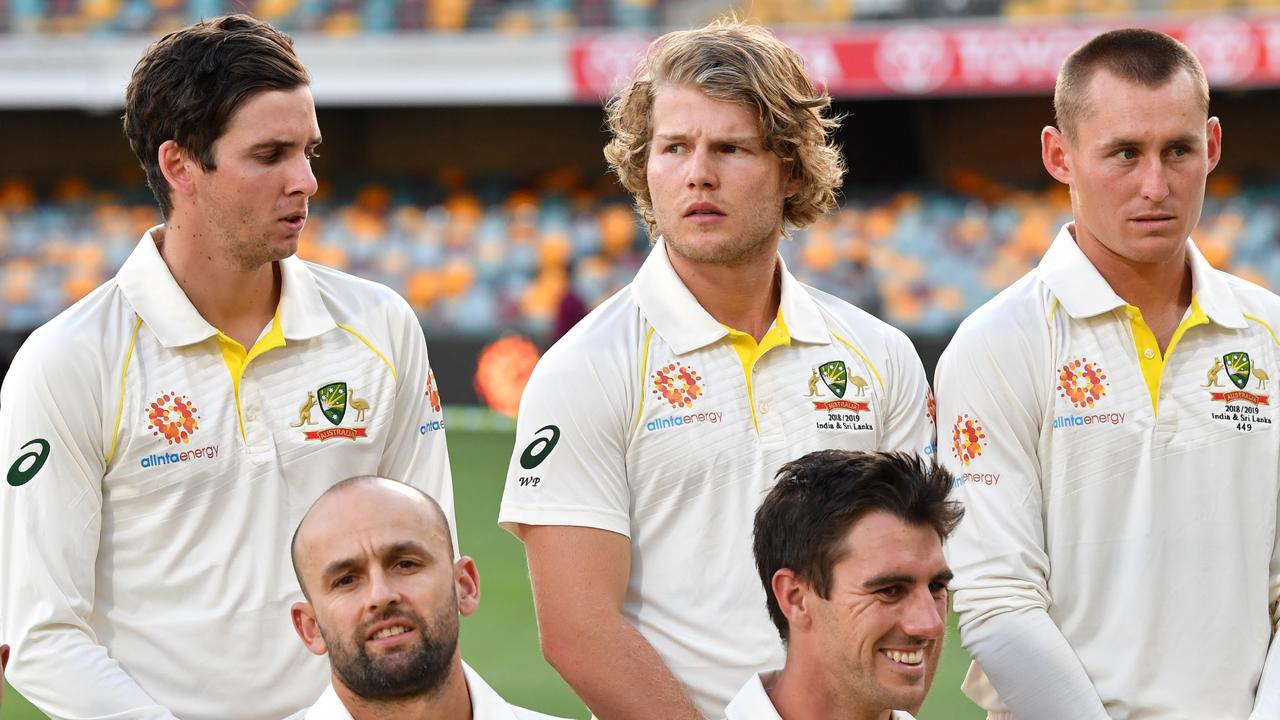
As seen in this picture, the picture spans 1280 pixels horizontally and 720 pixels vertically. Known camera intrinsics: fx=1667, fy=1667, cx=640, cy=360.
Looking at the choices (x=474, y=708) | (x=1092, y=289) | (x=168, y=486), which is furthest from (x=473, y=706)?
(x=1092, y=289)

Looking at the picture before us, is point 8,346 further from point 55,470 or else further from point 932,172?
point 55,470

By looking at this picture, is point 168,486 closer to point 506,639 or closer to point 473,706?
point 473,706

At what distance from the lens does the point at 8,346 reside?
1811 centimetres

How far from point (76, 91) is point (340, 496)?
18065mm

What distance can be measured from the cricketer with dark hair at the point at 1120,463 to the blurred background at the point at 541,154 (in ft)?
33.8

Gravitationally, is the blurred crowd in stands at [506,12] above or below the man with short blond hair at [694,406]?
above

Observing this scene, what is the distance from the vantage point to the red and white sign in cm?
1645

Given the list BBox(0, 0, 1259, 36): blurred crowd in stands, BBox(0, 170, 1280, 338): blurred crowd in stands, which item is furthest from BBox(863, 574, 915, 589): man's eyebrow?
BBox(0, 0, 1259, 36): blurred crowd in stands

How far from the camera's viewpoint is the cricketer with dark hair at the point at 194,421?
3164 mm

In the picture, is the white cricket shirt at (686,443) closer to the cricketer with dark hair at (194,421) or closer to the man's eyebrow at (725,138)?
the man's eyebrow at (725,138)

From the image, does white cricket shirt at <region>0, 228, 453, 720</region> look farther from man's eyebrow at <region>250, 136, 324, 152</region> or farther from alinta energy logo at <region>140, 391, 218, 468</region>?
man's eyebrow at <region>250, 136, 324, 152</region>

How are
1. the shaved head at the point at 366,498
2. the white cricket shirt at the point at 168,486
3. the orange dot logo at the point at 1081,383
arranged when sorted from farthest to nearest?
the orange dot logo at the point at 1081,383, the white cricket shirt at the point at 168,486, the shaved head at the point at 366,498

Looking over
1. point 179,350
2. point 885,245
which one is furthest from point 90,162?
point 179,350

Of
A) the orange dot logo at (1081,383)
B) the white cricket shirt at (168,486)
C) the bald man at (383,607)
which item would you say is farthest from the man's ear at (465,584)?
the orange dot logo at (1081,383)
